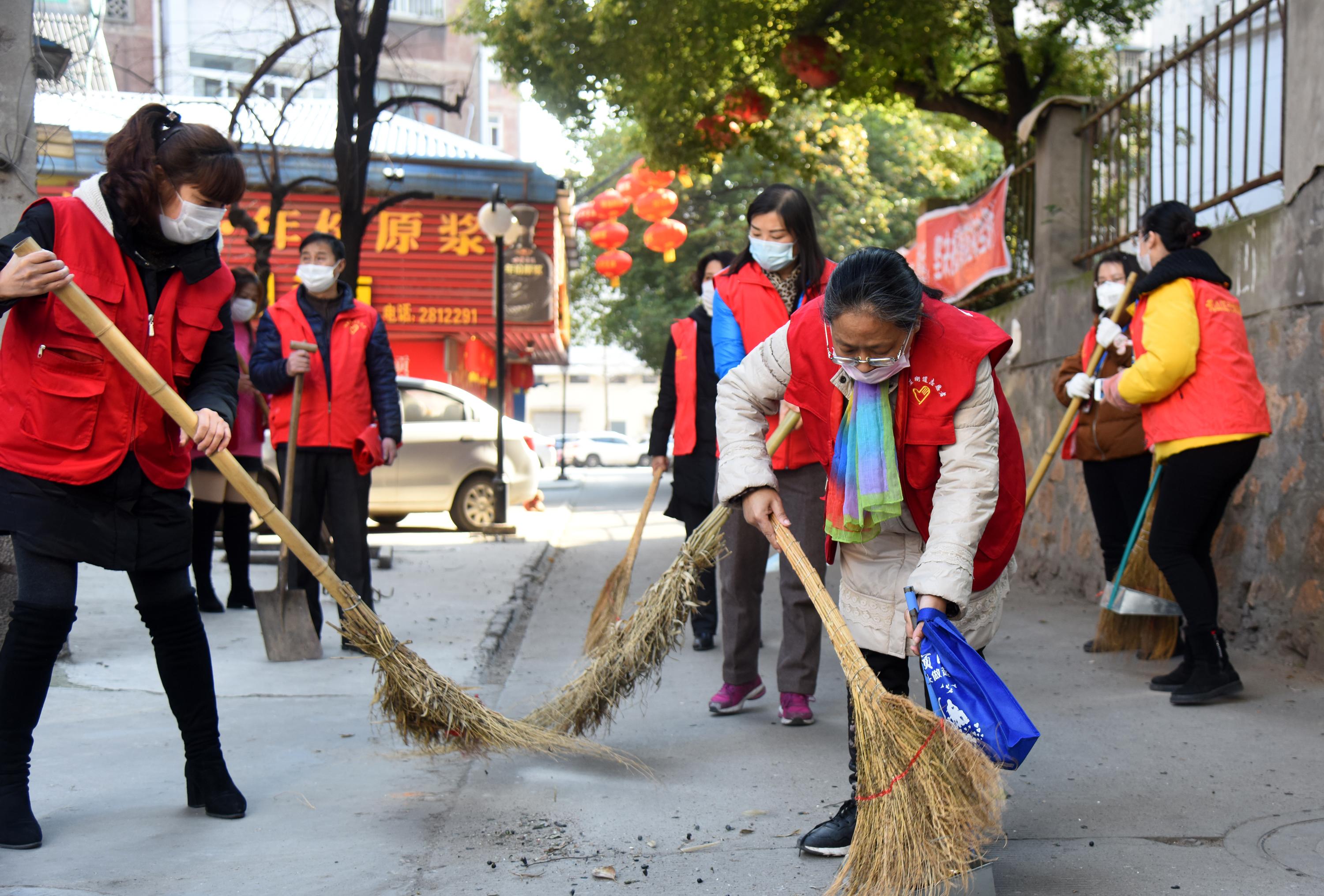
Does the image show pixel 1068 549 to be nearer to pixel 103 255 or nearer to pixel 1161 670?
pixel 1161 670

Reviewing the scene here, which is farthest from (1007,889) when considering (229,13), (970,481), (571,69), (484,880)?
(229,13)

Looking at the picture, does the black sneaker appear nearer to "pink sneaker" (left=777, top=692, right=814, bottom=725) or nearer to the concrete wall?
"pink sneaker" (left=777, top=692, right=814, bottom=725)

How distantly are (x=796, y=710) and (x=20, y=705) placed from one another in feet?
8.22

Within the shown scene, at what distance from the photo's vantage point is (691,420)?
5.74 meters

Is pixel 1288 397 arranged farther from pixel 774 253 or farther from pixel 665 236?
pixel 665 236

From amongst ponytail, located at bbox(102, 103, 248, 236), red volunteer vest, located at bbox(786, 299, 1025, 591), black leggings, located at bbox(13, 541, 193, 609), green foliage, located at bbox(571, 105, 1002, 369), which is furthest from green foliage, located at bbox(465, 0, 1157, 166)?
green foliage, located at bbox(571, 105, 1002, 369)

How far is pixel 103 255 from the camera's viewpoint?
10.2 feet

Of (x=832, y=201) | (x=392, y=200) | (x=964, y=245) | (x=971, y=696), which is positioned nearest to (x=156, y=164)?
(x=971, y=696)

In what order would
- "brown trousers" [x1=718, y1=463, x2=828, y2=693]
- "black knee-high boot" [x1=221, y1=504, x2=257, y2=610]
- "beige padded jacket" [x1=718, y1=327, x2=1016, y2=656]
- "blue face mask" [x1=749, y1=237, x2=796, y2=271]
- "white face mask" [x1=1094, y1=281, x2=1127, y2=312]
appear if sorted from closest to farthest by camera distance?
"beige padded jacket" [x1=718, y1=327, x2=1016, y2=656]
"brown trousers" [x1=718, y1=463, x2=828, y2=693]
"blue face mask" [x1=749, y1=237, x2=796, y2=271]
"white face mask" [x1=1094, y1=281, x2=1127, y2=312]
"black knee-high boot" [x1=221, y1=504, x2=257, y2=610]

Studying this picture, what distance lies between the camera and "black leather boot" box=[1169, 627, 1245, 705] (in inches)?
183

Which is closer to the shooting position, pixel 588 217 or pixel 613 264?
pixel 588 217

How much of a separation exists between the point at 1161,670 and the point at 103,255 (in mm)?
A: 4506

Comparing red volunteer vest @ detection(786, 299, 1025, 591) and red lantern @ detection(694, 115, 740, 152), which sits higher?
red lantern @ detection(694, 115, 740, 152)

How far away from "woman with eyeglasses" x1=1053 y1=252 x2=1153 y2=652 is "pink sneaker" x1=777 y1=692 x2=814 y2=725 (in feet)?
6.62
